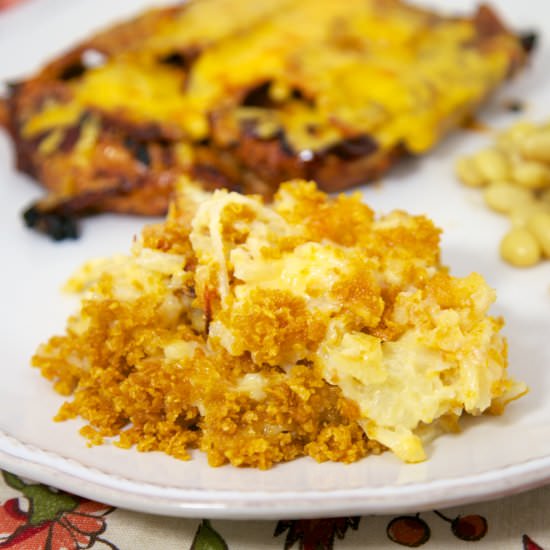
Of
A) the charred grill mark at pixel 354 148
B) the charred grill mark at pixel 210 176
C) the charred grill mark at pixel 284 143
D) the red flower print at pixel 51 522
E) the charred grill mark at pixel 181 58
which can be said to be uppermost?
the charred grill mark at pixel 181 58

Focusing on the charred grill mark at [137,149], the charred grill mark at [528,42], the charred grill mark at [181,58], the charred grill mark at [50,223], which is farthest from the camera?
the charred grill mark at [528,42]

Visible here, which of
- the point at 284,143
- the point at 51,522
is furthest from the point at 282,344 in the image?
the point at 284,143

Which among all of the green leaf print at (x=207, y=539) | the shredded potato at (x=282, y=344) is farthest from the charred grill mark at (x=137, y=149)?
the green leaf print at (x=207, y=539)

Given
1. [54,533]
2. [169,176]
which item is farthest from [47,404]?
[169,176]

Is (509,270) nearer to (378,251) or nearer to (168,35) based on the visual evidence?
(378,251)

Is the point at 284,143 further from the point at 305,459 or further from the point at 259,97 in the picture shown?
the point at 305,459

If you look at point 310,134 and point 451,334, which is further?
point 310,134

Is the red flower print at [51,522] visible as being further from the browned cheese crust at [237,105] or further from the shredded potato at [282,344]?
the browned cheese crust at [237,105]
